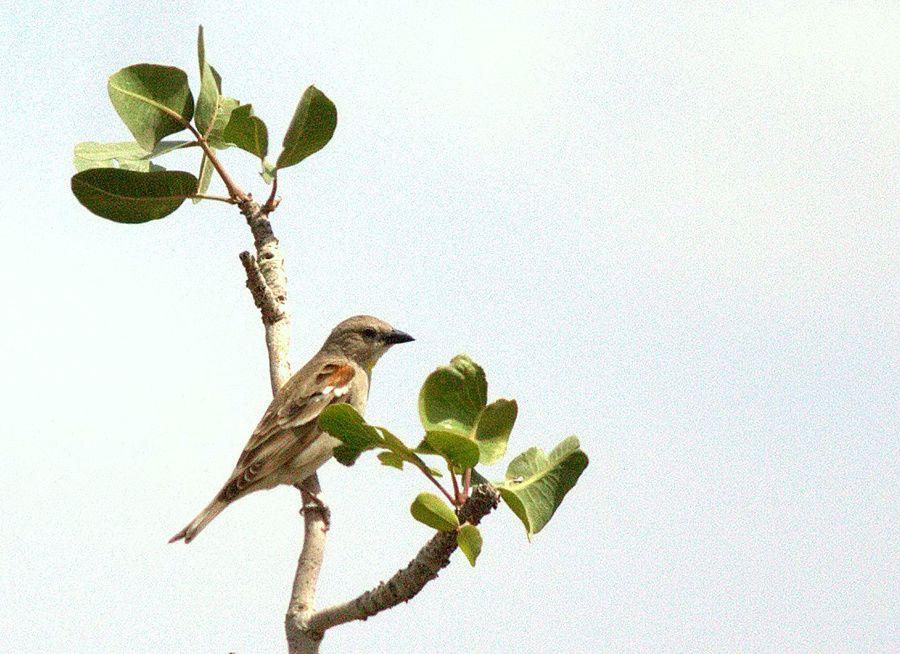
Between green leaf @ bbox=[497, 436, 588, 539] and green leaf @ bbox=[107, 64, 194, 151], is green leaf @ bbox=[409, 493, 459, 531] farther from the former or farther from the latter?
green leaf @ bbox=[107, 64, 194, 151]

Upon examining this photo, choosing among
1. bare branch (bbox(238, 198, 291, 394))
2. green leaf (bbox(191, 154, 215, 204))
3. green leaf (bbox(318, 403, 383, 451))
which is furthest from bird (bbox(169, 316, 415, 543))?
green leaf (bbox(318, 403, 383, 451))

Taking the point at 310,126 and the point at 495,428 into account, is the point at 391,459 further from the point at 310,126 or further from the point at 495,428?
the point at 310,126

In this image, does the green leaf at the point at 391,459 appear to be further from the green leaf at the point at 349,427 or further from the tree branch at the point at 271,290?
the tree branch at the point at 271,290

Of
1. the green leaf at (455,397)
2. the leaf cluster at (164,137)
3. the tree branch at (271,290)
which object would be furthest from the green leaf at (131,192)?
the green leaf at (455,397)

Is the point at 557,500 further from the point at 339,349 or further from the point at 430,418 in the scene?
the point at 339,349

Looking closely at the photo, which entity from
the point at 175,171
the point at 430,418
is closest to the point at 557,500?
the point at 430,418

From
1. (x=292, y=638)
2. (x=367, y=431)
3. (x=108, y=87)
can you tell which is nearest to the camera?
(x=367, y=431)
